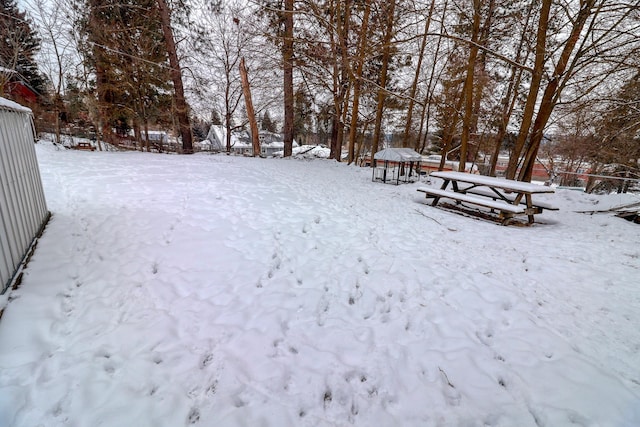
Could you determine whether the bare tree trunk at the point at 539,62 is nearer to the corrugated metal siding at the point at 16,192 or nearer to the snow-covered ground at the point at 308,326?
the snow-covered ground at the point at 308,326

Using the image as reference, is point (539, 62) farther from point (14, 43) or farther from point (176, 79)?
point (14, 43)

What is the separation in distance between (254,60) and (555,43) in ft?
43.9

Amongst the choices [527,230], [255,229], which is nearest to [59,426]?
[255,229]

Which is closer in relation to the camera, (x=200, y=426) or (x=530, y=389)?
(x=200, y=426)

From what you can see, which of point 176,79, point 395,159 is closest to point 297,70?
point 176,79

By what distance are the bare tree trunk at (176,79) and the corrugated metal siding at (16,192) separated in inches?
405

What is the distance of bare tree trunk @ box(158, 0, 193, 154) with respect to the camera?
1273cm

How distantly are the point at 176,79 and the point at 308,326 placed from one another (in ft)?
50.9

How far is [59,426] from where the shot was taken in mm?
1644

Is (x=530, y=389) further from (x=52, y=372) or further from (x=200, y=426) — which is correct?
(x=52, y=372)

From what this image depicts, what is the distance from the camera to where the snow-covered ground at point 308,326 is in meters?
1.86

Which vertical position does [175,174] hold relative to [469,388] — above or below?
above

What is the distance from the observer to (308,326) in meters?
2.61

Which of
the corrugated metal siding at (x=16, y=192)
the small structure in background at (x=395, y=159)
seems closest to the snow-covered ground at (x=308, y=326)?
the corrugated metal siding at (x=16, y=192)
